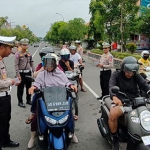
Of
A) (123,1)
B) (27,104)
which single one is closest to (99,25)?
(123,1)

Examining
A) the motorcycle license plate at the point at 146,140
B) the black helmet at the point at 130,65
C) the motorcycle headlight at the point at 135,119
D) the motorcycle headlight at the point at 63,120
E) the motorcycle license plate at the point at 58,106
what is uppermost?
the black helmet at the point at 130,65

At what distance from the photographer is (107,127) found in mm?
4191

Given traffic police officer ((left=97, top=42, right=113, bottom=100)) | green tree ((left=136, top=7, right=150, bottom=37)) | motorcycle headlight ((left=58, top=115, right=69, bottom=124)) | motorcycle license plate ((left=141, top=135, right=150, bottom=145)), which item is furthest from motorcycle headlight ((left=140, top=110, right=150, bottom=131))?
green tree ((left=136, top=7, right=150, bottom=37))

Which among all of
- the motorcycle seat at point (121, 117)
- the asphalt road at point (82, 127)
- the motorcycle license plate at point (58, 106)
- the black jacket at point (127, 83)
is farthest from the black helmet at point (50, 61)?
the asphalt road at point (82, 127)

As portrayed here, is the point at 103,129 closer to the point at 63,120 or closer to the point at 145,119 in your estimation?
the point at 63,120

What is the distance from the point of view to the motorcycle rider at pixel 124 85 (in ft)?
12.2

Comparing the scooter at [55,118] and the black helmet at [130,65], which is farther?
the black helmet at [130,65]

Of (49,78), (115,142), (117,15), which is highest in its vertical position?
(117,15)

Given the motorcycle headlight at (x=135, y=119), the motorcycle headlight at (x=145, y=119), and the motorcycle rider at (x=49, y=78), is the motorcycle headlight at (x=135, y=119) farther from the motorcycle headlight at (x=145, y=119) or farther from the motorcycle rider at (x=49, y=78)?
the motorcycle rider at (x=49, y=78)

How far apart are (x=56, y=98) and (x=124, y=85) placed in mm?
1184

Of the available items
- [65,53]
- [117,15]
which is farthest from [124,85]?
[117,15]

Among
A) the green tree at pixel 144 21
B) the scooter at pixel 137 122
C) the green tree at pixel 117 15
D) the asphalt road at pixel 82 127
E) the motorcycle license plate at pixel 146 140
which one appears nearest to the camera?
the motorcycle license plate at pixel 146 140

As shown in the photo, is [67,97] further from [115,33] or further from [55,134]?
[115,33]

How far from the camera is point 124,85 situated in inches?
164
